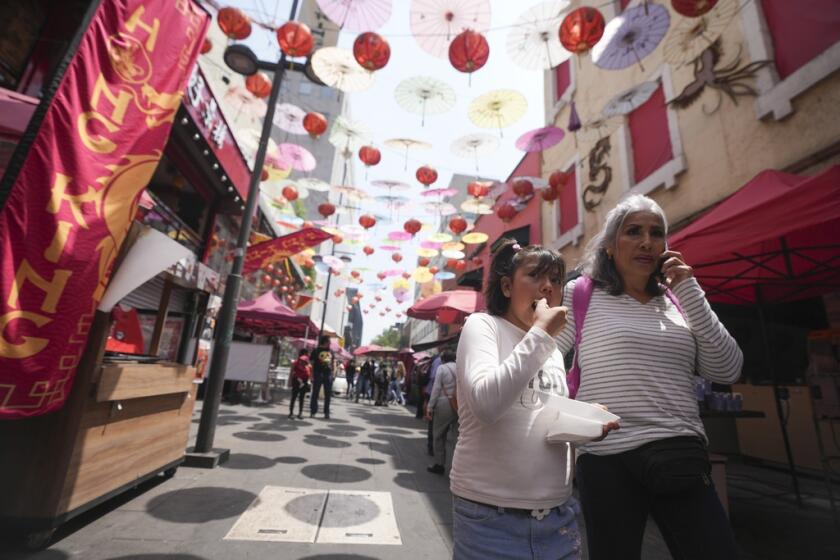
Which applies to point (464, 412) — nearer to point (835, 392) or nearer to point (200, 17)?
point (200, 17)

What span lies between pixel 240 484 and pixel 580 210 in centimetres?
1008

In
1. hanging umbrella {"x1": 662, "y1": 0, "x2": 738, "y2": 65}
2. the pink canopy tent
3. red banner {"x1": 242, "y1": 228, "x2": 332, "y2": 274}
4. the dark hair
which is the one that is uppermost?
hanging umbrella {"x1": 662, "y1": 0, "x2": 738, "y2": 65}

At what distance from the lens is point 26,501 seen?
2637 mm

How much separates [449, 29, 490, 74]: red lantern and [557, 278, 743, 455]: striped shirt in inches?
213

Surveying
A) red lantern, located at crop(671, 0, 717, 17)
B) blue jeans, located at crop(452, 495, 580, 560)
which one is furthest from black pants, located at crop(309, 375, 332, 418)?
red lantern, located at crop(671, 0, 717, 17)

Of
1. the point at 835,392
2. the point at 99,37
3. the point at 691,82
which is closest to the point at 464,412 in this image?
the point at 99,37

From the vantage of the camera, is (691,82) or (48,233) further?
(691,82)

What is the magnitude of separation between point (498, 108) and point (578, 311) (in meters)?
7.43

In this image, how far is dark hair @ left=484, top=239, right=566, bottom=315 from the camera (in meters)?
1.54

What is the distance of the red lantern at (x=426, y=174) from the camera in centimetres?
1007

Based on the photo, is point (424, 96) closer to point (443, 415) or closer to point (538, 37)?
point (538, 37)

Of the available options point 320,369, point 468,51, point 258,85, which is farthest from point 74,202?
point 320,369

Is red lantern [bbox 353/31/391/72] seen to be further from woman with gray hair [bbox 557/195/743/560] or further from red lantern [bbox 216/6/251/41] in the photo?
woman with gray hair [bbox 557/195/743/560]

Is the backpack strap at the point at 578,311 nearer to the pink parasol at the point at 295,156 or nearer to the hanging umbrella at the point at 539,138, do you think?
the hanging umbrella at the point at 539,138
